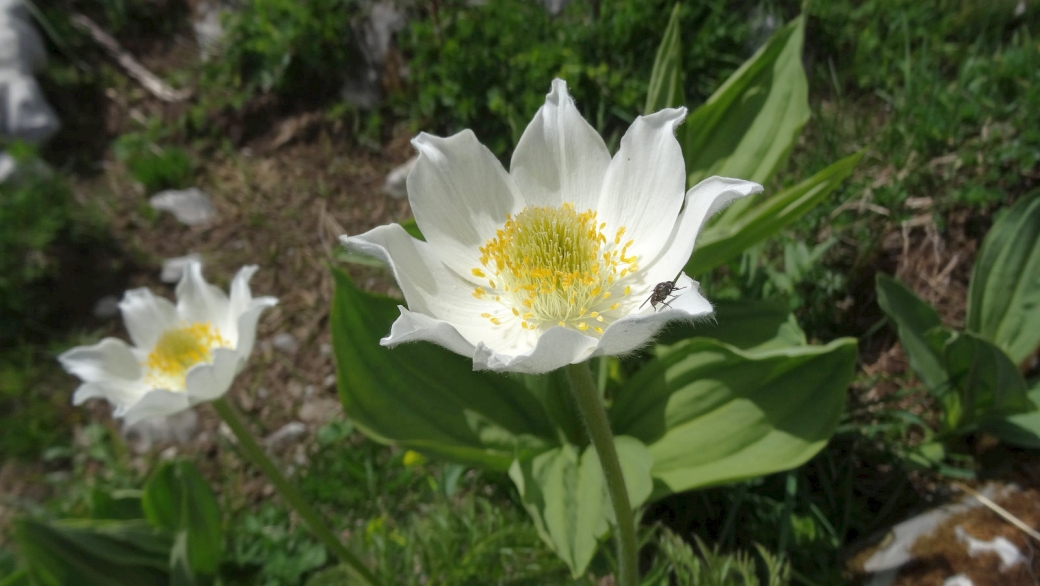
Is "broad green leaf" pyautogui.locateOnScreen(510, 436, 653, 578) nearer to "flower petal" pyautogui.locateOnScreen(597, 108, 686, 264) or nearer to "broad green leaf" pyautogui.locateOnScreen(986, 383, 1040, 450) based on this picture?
"flower petal" pyautogui.locateOnScreen(597, 108, 686, 264)

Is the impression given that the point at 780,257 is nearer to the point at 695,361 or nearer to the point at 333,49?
the point at 695,361

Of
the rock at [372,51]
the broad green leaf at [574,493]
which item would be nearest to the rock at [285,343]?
the rock at [372,51]

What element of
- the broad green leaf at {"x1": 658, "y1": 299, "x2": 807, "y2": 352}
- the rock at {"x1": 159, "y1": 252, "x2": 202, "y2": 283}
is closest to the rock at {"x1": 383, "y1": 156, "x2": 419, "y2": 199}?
the rock at {"x1": 159, "y1": 252, "x2": 202, "y2": 283}

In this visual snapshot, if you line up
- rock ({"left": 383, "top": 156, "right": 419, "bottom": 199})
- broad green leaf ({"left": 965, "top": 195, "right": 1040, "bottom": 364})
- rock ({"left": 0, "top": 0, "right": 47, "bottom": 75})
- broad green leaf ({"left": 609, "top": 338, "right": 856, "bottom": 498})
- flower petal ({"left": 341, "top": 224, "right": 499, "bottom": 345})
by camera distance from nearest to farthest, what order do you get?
flower petal ({"left": 341, "top": 224, "right": 499, "bottom": 345}), broad green leaf ({"left": 609, "top": 338, "right": 856, "bottom": 498}), broad green leaf ({"left": 965, "top": 195, "right": 1040, "bottom": 364}), rock ({"left": 383, "top": 156, "right": 419, "bottom": 199}), rock ({"left": 0, "top": 0, "right": 47, "bottom": 75})

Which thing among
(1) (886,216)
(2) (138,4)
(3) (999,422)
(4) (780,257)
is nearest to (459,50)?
(4) (780,257)

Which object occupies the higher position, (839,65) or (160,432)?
(839,65)

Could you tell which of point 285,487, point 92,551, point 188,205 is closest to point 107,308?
point 188,205

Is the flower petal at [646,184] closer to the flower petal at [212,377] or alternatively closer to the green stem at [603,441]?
the green stem at [603,441]
